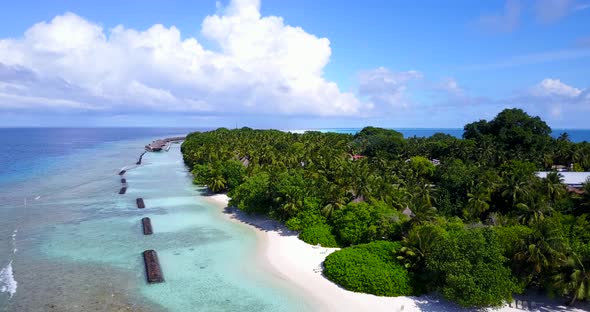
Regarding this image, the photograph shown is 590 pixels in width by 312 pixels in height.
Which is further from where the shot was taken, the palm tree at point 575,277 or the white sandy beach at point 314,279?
the white sandy beach at point 314,279

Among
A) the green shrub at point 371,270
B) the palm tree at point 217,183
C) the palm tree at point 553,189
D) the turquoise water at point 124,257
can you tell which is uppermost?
the palm tree at point 553,189

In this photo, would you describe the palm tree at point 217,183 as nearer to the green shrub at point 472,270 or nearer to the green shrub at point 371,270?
the green shrub at point 371,270

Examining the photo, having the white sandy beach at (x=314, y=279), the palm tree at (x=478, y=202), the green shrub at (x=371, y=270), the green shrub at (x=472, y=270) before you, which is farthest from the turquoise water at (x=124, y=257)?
the palm tree at (x=478, y=202)

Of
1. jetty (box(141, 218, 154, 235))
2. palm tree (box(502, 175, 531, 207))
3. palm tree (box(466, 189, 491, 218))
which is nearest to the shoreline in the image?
jetty (box(141, 218, 154, 235))

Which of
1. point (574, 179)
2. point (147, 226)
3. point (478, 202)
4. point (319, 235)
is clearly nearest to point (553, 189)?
point (478, 202)

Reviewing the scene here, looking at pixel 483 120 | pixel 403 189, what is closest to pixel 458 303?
pixel 403 189

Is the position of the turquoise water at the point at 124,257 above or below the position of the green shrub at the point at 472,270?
below

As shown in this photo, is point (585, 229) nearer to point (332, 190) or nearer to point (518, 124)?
point (332, 190)
